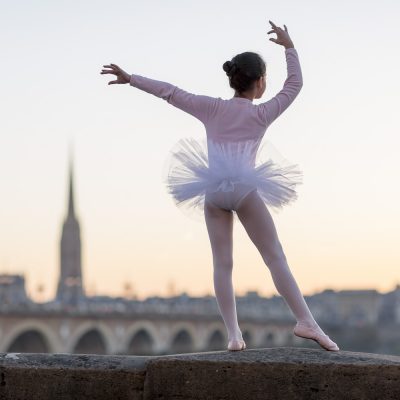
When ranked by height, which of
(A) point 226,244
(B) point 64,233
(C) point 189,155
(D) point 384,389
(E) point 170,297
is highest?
(B) point 64,233

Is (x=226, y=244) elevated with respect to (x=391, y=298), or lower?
lower

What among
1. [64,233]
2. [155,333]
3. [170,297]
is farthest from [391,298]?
[155,333]

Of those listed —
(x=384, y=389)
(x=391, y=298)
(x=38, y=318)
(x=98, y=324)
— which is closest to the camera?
(x=384, y=389)

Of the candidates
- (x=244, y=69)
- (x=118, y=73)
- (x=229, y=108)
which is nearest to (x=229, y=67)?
(x=244, y=69)

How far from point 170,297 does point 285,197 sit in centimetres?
15317

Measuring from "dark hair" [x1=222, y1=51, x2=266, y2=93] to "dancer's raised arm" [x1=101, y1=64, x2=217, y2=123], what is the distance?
0.21m

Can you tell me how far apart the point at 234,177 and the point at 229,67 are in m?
0.70

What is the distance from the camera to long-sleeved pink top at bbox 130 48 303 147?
5.73 m

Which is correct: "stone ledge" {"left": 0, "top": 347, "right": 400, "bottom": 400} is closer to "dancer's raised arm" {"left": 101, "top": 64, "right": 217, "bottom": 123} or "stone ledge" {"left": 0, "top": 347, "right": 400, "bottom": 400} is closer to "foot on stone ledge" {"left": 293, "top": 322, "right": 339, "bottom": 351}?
"foot on stone ledge" {"left": 293, "top": 322, "right": 339, "bottom": 351}

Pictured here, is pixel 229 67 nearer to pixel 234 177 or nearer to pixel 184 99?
pixel 184 99

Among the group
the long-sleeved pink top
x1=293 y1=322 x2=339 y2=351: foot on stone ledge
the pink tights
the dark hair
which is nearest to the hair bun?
the dark hair

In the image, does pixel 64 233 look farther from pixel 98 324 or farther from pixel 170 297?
pixel 98 324

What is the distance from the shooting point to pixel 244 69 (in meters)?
5.88

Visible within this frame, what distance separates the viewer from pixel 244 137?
574cm
